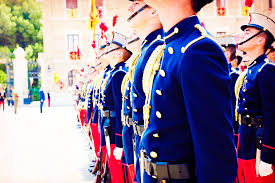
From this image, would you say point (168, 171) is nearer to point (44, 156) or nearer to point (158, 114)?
point (158, 114)

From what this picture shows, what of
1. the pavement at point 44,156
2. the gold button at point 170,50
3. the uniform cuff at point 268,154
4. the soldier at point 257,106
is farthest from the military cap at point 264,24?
the pavement at point 44,156

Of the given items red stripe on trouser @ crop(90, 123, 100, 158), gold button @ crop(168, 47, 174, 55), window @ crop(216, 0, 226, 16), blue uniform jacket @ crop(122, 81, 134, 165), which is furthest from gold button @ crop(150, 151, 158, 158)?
window @ crop(216, 0, 226, 16)

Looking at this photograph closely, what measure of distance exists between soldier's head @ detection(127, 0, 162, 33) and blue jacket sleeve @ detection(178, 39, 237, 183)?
1.24m

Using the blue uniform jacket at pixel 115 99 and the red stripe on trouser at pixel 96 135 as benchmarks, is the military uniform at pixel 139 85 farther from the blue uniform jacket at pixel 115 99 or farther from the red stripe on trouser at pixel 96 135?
the red stripe on trouser at pixel 96 135

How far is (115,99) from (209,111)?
2392 mm

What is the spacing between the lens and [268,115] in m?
2.88

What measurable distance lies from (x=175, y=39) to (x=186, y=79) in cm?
28

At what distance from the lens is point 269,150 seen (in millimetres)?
2811

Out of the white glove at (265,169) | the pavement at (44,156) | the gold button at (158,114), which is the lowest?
the pavement at (44,156)

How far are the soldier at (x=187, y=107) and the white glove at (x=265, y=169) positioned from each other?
1535mm

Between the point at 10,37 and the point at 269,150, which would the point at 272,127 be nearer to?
the point at 269,150

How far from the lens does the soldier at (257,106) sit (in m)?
2.87

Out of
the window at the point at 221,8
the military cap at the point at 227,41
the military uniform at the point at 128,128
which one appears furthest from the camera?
the window at the point at 221,8

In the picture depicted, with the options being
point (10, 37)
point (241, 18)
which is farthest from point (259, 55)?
point (10, 37)
